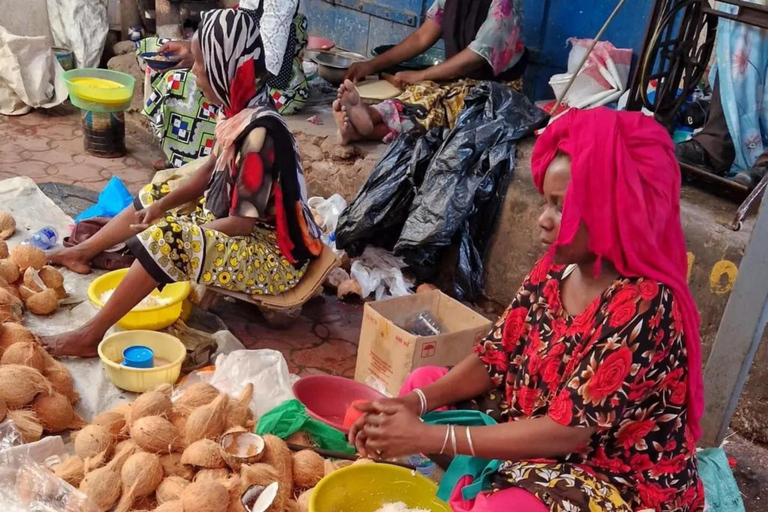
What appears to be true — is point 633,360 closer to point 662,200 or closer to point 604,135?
point 662,200

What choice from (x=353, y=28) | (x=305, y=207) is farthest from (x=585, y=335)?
(x=353, y=28)

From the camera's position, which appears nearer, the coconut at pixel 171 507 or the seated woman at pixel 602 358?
the seated woman at pixel 602 358

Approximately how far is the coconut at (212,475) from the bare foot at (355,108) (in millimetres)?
2628

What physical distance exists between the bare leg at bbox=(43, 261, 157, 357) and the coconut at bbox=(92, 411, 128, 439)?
2.32 feet

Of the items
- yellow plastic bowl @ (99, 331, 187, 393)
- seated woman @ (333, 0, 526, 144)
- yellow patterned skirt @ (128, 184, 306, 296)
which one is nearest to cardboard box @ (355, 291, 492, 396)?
yellow patterned skirt @ (128, 184, 306, 296)

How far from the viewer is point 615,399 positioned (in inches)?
70.6

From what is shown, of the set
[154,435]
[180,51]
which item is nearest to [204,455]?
[154,435]

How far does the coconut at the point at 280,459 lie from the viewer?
229cm

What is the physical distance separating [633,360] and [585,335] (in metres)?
0.15

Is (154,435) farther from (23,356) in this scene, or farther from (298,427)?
(23,356)

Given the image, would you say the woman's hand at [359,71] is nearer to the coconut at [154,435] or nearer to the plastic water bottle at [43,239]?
the plastic water bottle at [43,239]

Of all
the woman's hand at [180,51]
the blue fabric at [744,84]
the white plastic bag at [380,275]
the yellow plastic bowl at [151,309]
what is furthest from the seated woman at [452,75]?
the yellow plastic bowl at [151,309]

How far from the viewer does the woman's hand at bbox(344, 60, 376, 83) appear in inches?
213

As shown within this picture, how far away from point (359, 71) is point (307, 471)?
362 centimetres
